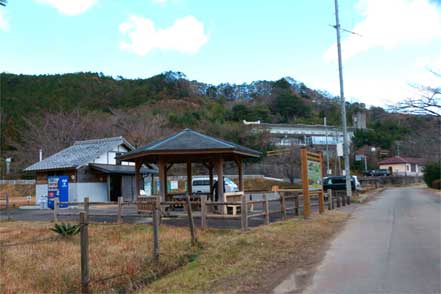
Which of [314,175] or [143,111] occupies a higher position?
[143,111]

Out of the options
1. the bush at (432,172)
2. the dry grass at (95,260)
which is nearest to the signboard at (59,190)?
the dry grass at (95,260)

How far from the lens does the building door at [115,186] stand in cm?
3452

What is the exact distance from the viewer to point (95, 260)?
9.63m

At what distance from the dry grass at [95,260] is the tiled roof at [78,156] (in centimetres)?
1962

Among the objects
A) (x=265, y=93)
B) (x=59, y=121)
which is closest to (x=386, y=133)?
(x=265, y=93)

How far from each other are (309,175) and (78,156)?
2174 centimetres

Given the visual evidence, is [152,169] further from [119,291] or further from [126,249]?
[119,291]

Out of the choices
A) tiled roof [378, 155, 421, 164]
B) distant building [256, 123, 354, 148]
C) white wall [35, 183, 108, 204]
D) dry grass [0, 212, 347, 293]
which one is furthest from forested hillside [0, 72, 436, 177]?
white wall [35, 183, 108, 204]

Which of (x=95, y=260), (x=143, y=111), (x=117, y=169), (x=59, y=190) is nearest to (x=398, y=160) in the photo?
(x=143, y=111)

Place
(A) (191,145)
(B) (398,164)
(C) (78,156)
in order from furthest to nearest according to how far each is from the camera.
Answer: (B) (398,164) → (C) (78,156) → (A) (191,145)

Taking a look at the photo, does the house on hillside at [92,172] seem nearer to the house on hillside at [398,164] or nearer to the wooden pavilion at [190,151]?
the wooden pavilion at [190,151]

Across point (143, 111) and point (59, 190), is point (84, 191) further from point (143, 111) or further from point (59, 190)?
point (143, 111)

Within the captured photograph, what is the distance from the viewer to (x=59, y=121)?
162ft

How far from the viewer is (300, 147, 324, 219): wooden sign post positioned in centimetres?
1650
